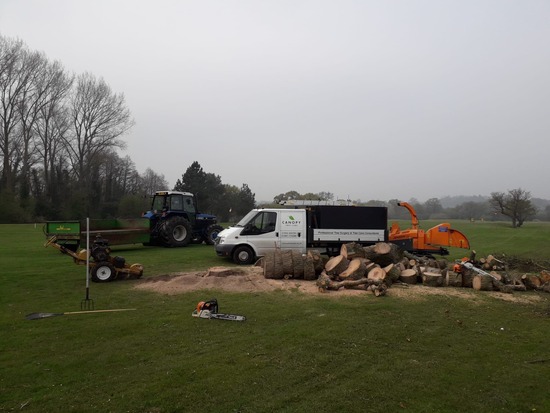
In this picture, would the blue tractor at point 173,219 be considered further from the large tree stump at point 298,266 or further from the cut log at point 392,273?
the cut log at point 392,273

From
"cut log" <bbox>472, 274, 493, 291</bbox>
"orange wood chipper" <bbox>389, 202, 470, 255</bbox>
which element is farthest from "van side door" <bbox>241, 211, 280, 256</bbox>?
"cut log" <bbox>472, 274, 493, 291</bbox>

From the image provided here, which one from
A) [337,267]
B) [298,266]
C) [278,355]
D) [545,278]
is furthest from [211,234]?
[278,355]

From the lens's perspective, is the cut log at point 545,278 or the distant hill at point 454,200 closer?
the cut log at point 545,278

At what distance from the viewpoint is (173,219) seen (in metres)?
19.5

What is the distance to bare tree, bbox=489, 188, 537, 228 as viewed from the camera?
51.4 metres

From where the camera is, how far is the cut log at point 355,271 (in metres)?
9.91

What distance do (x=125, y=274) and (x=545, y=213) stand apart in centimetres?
9451

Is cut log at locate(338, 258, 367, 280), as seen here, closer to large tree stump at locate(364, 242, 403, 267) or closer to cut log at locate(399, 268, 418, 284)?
cut log at locate(399, 268, 418, 284)

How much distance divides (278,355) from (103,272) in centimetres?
681

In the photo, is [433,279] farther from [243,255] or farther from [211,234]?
Answer: [211,234]

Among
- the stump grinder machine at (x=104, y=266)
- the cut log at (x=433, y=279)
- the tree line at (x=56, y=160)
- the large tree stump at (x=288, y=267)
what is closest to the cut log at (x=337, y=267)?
the large tree stump at (x=288, y=267)

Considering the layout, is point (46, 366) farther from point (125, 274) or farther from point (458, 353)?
point (125, 274)

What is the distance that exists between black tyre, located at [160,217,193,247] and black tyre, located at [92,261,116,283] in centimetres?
899

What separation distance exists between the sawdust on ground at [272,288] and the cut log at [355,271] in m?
0.56
